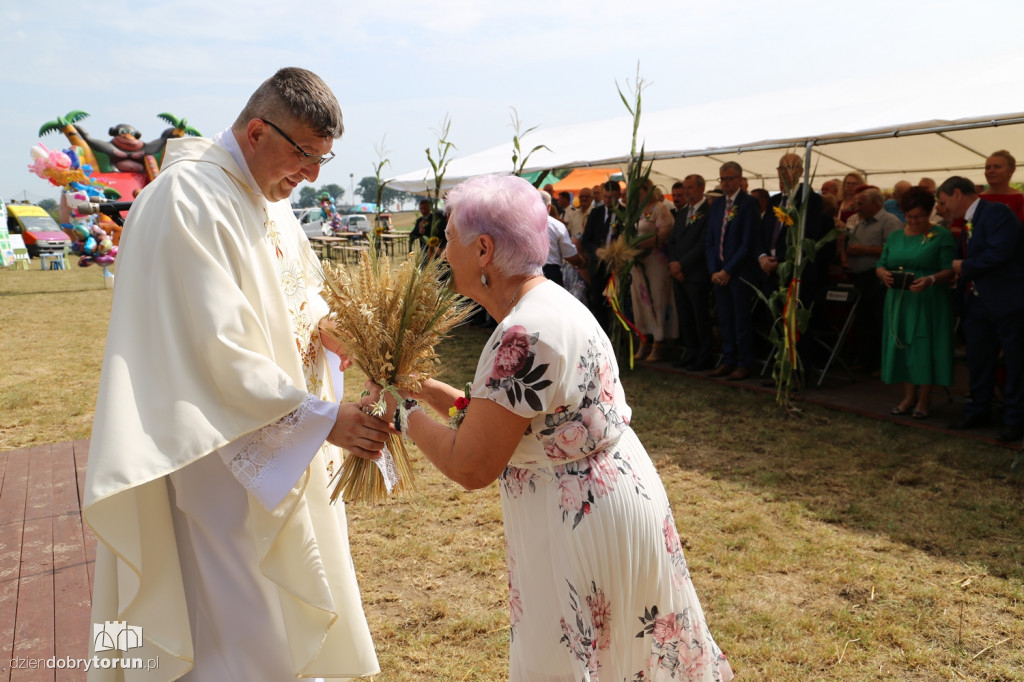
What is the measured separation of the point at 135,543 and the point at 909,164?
1399cm

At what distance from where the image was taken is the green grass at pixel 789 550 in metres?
3.27

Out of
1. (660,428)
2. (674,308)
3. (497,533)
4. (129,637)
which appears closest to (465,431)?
(129,637)

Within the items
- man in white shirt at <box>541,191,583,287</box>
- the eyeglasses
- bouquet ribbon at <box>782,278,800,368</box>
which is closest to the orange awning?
man in white shirt at <box>541,191,583,287</box>

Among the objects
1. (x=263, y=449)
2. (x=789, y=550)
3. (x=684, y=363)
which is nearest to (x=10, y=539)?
(x=263, y=449)

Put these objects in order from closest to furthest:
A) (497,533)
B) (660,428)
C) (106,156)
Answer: (497,533) → (660,428) → (106,156)

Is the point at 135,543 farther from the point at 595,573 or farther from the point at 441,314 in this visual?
the point at 595,573

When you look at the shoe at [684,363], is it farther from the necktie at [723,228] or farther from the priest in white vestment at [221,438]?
the priest in white vestment at [221,438]

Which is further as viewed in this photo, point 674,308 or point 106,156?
point 106,156

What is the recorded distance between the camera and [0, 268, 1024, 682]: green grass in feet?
10.7

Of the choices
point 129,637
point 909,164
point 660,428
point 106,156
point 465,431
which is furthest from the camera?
point 106,156

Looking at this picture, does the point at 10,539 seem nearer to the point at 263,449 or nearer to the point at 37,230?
the point at 263,449

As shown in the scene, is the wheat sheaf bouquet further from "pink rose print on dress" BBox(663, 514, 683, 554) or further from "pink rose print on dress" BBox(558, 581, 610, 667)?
"pink rose print on dress" BBox(663, 514, 683, 554)

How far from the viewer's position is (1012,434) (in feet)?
18.9

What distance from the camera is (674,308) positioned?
9.38 meters
